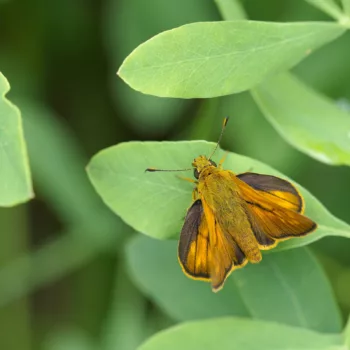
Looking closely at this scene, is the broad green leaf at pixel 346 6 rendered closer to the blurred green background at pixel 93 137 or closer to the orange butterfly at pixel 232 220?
the orange butterfly at pixel 232 220

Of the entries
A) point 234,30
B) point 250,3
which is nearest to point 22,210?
point 250,3

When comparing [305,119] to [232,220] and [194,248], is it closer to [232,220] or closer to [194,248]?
[232,220]

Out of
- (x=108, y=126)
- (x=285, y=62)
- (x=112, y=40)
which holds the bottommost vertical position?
(x=108, y=126)

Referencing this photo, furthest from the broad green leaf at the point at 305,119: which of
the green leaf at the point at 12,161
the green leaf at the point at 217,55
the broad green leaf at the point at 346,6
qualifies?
the green leaf at the point at 12,161

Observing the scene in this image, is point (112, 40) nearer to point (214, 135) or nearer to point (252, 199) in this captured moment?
point (214, 135)

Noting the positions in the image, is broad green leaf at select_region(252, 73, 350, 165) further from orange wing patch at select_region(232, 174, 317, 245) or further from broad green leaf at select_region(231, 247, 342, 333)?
broad green leaf at select_region(231, 247, 342, 333)

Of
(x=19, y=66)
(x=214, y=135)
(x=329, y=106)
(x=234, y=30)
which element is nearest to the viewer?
→ (x=234, y=30)
